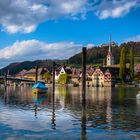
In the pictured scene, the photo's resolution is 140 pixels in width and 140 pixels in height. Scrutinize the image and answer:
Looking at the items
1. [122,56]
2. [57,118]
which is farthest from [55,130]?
[122,56]

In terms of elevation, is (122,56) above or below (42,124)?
above

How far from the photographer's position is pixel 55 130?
105 feet

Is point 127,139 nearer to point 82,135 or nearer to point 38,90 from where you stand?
point 82,135

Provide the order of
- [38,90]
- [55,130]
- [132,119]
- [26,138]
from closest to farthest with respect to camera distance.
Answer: [26,138]
[55,130]
[132,119]
[38,90]

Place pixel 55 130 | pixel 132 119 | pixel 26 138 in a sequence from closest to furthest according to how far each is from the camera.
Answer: pixel 26 138
pixel 55 130
pixel 132 119

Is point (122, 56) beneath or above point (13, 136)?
above

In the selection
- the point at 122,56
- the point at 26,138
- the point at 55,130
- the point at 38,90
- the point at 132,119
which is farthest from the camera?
the point at 122,56

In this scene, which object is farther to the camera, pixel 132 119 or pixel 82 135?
pixel 132 119

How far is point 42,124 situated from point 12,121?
12.5 ft

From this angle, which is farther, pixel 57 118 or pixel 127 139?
pixel 57 118

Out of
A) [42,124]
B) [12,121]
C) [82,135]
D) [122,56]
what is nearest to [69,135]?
[82,135]

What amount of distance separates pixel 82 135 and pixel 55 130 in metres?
3.05

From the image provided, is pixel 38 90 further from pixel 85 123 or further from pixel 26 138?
pixel 26 138

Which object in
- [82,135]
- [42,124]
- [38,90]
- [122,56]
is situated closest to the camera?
[82,135]
